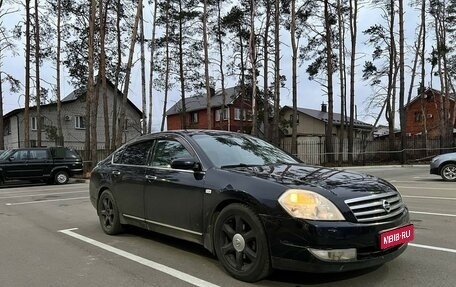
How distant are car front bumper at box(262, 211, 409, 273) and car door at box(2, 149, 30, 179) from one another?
1800 centimetres

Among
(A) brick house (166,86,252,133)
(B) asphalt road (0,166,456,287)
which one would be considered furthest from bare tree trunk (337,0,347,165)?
(B) asphalt road (0,166,456,287)

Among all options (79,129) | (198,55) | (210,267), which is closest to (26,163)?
(210,267)

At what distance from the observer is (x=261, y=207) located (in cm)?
459

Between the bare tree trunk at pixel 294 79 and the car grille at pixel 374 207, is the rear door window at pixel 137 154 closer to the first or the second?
the car grille at pixel 374 207

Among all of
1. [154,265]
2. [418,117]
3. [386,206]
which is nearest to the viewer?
[386,206]

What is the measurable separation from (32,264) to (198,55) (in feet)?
124

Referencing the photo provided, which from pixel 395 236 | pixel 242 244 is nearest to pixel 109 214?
pixel 242 244

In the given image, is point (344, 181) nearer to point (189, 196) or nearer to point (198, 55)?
point (189, 196)

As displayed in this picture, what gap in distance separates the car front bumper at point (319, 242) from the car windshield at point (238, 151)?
129cm

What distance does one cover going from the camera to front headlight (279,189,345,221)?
14.2 feet

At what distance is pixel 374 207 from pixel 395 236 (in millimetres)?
388

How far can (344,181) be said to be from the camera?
484cm

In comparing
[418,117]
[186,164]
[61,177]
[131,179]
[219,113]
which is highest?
[219,113]

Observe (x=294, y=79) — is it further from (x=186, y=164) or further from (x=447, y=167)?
(x=186, y=164)
